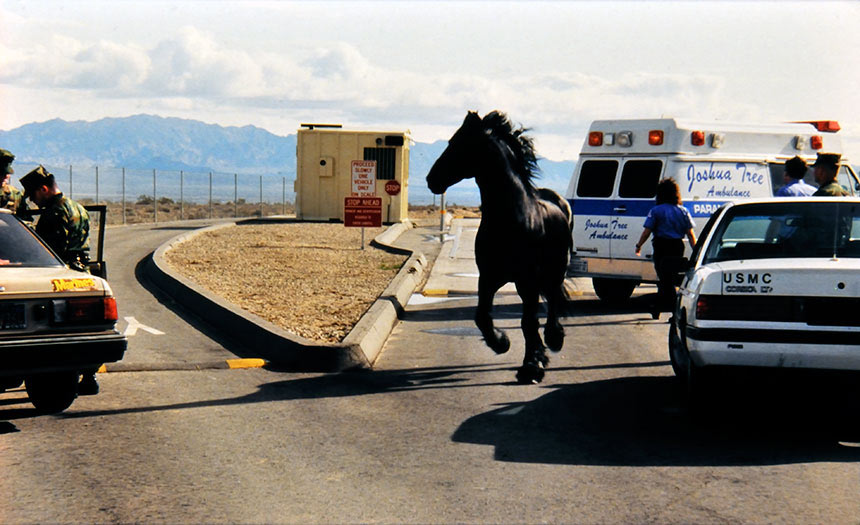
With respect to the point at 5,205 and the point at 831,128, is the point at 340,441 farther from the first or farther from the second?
the point at 831,128

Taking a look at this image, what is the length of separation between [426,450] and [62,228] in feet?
14.2

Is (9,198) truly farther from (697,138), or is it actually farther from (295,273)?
(697,138)

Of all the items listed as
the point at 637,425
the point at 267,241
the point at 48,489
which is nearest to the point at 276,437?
the point at 48,489

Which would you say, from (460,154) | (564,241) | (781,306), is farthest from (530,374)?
(781,306)

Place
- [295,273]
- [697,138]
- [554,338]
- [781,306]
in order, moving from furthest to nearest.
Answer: [295,273] < [697,138] < [554,338] < [781,306]

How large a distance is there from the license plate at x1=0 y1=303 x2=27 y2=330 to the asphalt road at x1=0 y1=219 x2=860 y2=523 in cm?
76

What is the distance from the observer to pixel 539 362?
31.4 ft

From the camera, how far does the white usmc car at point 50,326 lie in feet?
23.7

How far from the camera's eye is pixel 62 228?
9.38 metres

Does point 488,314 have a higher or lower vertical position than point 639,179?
lower

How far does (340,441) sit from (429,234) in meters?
25.9

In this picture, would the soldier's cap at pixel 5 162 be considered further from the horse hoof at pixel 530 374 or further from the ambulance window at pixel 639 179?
the ambulance window at pixel 639 179

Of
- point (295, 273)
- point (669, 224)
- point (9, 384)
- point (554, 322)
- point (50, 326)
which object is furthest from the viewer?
point (295, 273)

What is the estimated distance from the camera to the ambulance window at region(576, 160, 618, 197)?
15.5 meters
